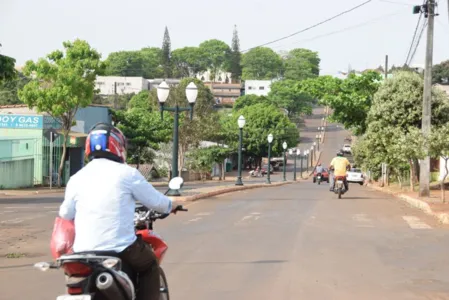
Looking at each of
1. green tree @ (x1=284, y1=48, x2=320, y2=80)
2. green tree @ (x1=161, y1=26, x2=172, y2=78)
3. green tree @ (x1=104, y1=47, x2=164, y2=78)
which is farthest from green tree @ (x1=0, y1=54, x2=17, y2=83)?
green tree @ (x1=284, y1=48, x2=320, y2=80)

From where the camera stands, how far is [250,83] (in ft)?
535

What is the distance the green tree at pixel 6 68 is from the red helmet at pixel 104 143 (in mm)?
19527

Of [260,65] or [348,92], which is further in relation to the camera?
[260,65]

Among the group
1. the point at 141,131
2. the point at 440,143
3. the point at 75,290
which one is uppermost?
the point at 141,131

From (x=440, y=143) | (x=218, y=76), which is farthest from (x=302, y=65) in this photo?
(x=440, y=143)

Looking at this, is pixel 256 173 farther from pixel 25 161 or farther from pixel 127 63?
pixel 127 63

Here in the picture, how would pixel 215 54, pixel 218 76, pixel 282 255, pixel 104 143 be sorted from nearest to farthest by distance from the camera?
1. pixel 104 143
2. pixel 282 255
3. pixel 215 54
4. pixel 218 76

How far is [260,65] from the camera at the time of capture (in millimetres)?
183875

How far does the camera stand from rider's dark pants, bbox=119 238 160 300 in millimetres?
5293

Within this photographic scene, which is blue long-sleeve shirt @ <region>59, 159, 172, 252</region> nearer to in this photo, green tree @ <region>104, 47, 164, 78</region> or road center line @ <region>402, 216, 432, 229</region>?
road center line @ <region>402, 216, 432, 229</region>

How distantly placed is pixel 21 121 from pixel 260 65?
143471 millimetres

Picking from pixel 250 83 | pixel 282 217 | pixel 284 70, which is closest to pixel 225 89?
pixel 250 83

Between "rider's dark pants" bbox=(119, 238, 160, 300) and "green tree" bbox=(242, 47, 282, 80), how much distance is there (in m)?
174

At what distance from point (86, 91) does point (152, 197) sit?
111ft
